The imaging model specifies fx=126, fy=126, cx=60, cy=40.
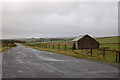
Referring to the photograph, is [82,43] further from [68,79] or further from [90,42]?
[68,79]

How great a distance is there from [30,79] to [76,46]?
1258 inches

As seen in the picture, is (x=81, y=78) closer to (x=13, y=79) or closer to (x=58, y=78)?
(x=58, y=78)

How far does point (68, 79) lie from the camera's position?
6398mm

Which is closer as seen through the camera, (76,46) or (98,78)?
(98,78)

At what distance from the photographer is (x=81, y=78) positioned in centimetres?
657

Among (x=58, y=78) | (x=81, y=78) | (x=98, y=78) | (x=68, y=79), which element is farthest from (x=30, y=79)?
(x=98, y=78)

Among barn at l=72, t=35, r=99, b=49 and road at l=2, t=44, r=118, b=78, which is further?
barn at l=72, t=35, r=99, b=49

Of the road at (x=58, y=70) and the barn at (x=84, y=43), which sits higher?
the barn at (x=84, y=43)

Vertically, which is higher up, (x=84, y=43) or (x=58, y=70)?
(x=84, y=43)

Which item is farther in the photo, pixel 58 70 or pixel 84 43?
pixel 84 43

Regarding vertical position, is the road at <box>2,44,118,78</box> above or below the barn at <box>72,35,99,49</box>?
below

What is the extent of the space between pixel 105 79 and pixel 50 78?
111 inches

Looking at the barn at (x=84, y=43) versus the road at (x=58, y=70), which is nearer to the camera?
the road at (x=58, y=70)

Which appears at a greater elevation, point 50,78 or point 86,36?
point 86,36
